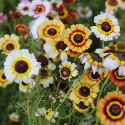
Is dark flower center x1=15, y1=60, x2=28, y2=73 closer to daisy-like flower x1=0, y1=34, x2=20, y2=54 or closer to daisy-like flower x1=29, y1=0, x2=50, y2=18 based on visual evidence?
daisy-like flower x1=0, y1=34, x2=20, y2=54

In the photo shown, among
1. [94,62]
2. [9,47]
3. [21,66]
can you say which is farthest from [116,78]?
[9,47]

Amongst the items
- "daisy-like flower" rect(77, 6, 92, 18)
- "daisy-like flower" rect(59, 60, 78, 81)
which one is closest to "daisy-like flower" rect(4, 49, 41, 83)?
"daisy-like flower" rect(59, 60, 78, 81)

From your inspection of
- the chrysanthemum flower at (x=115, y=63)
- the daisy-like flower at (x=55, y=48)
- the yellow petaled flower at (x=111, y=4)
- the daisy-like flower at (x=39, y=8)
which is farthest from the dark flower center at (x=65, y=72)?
the yellow petaled flower at (x=111, y=4)

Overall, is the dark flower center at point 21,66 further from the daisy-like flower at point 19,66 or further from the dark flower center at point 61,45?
the dark flower center at point 61,45

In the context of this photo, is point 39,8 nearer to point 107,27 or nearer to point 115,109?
point 107,27

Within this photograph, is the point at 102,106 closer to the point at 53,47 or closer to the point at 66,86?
the point at 66,86

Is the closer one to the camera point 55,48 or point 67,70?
point 67,70

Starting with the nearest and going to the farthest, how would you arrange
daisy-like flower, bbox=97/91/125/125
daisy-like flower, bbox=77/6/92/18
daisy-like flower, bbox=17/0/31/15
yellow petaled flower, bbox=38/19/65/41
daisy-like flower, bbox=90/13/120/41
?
daisy-like flower, bbox=97/91/125/125, daisy-like flower, bbox=90/13/120/41, yellow petaled flower, bbox=38/19/65/41, daisy-like flower, bbox=17/0/31/15, daisy-like flower, bbox=77/6/92/18
